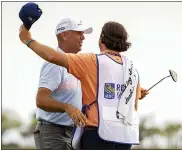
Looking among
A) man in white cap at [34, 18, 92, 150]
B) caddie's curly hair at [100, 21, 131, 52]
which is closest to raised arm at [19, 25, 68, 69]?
caddie's curly hair at [100, 21, 131, 52]

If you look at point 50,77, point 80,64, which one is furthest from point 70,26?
point 80,64

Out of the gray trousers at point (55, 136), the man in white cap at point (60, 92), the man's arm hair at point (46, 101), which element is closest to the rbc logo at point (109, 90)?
the man's arm hair at point (46, 101)

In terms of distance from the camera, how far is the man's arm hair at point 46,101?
6.37 m

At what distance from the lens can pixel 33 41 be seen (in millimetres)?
5496

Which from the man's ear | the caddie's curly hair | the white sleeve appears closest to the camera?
the caddie's curly hair

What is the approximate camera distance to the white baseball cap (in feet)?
23.3

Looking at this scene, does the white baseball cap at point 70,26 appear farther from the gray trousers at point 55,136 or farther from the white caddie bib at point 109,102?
the white caddie bib at point 109,102

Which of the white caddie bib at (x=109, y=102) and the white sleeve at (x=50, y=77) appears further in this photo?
the white sleeve at (x=50, y=77)

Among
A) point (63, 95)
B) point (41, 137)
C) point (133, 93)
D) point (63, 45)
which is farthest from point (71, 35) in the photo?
point (133, 93)

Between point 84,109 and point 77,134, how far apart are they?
0.81ft

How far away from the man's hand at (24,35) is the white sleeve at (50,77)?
1.26m

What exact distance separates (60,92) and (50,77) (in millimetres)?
264

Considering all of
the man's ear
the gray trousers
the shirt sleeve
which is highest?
the man's ear

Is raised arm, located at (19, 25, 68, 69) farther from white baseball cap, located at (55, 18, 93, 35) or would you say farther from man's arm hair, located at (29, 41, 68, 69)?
white baseball cap, located at (55, 18, 93, 35)
